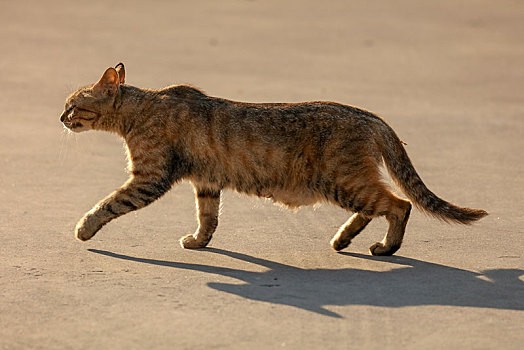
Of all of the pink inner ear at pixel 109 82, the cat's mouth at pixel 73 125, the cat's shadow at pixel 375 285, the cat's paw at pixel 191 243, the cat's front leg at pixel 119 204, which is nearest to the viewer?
the cat's shadow at pixel 375 285

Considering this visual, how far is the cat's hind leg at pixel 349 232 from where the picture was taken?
7.06 metres

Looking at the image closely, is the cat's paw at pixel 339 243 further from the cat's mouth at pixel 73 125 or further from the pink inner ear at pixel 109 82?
the cat's mouth at pixel 73 125

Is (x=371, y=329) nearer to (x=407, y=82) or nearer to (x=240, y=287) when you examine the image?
(x=240, y=287)

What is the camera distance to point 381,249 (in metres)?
6.92

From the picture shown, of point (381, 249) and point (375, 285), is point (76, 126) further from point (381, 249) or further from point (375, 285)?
point (375, 285)

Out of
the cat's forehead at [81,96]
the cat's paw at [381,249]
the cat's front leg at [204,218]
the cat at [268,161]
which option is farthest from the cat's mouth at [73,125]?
the cat's paw at [381,249]

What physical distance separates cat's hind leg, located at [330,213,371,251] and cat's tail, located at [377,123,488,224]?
1.28ft

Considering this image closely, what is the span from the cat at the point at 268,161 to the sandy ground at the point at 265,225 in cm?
31

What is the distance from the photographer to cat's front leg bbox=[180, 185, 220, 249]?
284 inches

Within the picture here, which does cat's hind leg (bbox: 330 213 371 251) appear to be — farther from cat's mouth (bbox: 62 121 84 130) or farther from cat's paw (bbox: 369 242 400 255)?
cat's mouth (bbox: 62 121 84 130)

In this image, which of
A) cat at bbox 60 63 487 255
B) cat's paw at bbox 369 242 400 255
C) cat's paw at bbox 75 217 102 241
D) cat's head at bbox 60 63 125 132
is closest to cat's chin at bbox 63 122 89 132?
cat's head at bbox 60 63 125 132

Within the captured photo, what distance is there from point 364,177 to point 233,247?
117 centimetres

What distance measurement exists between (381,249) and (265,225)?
1209mm

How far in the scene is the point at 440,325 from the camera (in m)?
5.30
